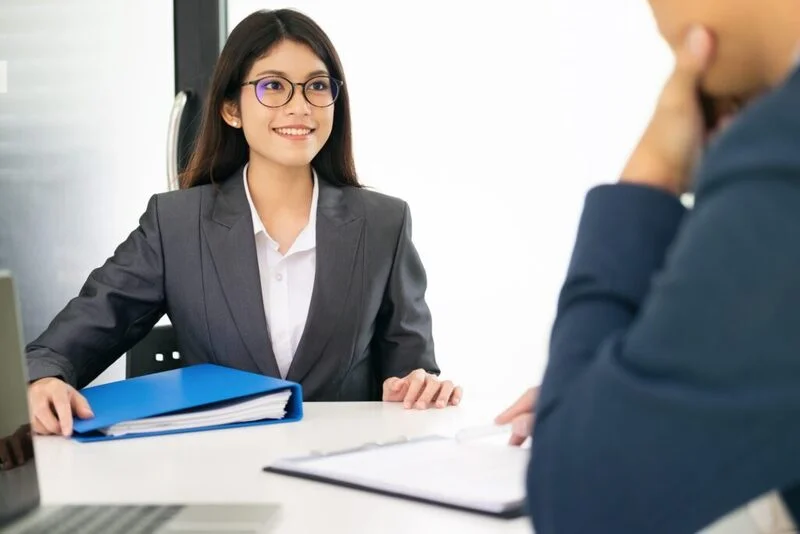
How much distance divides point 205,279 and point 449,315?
4.54ft

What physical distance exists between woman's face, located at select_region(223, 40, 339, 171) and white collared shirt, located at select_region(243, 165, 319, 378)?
139 mm

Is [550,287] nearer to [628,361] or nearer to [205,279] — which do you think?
[205,279]

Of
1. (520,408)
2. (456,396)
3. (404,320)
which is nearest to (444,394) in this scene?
(456,396)

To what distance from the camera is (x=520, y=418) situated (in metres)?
1.30

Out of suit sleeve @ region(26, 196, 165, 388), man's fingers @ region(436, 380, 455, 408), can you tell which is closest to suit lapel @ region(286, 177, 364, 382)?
suit sleeve @ region(26, 196, 165, 388)

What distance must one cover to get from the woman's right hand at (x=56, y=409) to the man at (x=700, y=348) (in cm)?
99

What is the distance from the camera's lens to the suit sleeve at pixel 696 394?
51cm

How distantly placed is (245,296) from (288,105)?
0.45 metres

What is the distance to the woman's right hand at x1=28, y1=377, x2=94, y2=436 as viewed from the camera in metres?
1.46

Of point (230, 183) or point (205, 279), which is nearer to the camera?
point (205, 279)

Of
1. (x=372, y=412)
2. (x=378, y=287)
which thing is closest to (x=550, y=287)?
(x=378, y=287)

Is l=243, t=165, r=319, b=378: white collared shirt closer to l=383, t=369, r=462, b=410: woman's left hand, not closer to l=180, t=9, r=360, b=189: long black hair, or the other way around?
l=180, t=9, r=360, b=189: long black hair

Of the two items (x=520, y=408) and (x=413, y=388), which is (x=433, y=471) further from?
(x=413, y=388)

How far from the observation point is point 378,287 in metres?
2.19
